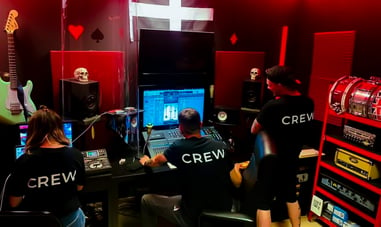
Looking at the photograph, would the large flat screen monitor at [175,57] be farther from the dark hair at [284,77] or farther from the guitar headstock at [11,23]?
the guitar headstock at [11,23]

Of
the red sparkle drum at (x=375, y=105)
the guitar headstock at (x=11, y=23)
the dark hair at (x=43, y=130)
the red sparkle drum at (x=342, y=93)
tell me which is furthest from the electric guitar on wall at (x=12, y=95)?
the red sparkle drum at (x=375, y=105)

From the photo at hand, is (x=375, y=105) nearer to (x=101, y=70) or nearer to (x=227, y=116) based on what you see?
(x=227, y=116)

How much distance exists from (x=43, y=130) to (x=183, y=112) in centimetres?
78

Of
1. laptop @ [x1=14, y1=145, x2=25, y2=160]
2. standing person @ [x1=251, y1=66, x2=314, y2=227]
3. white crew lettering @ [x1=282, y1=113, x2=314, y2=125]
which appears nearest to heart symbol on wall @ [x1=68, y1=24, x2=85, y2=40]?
laptop @ [x1=14, y1=145, x2=25, y2=160]

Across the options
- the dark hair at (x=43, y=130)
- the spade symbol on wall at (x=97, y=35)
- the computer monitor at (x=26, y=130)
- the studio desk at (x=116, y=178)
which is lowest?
the studio desk at (x=116, y=178)

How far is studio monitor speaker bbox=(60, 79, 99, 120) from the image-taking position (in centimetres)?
213

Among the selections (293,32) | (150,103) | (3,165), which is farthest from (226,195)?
(293,32)

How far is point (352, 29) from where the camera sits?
2.75 meters

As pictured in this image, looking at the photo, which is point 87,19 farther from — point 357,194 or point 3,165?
point 357,194

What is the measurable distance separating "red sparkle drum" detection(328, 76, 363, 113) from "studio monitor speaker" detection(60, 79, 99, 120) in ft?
5.86

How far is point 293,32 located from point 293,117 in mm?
1490

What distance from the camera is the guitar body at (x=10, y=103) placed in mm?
2125

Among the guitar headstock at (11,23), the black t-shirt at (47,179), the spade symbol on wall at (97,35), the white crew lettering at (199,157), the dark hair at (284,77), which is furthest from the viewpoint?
the spade symbol on wall at (97,35)

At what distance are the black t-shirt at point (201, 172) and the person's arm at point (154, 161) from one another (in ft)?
0.28
